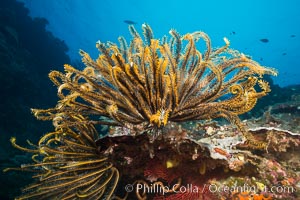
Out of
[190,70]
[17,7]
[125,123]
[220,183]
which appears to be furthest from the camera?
[17,7]

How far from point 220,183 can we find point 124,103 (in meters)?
1.63

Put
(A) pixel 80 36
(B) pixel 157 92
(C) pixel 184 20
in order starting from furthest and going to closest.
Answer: (C) pixel 184 20
(A) pixel 80 36
(B) pixel 157 92

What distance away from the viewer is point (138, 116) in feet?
9.09

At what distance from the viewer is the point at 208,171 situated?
3.04 meters

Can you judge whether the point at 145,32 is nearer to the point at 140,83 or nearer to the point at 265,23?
the point at 140,83

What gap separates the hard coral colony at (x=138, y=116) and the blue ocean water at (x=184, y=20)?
69.3m

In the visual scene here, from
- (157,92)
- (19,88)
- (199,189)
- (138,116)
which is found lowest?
(199,189)

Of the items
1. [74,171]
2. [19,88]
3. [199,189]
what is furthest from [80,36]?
[199,189]

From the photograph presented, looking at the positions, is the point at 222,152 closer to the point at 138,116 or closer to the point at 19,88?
the point at 138,116

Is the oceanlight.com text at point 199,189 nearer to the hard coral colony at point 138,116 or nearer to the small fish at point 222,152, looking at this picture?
the hard coral colony at point 138,116

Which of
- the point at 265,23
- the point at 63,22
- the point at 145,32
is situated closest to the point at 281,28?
the point at 265,23

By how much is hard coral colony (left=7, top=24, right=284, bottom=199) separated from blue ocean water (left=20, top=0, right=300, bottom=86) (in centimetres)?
6932

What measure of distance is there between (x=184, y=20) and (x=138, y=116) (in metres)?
109

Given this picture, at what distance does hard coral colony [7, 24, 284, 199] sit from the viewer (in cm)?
262
